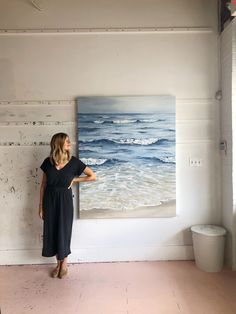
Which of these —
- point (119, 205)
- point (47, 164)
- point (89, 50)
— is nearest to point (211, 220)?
point (119, 205)

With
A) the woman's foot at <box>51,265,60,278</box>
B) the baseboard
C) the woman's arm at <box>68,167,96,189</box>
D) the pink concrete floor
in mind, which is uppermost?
the woman's arm at <box>68,167,96,189</box>

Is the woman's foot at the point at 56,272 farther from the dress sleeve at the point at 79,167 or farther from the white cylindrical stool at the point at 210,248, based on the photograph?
the white cylindrical stool at the point at 210,248

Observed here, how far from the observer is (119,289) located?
8.43 ft

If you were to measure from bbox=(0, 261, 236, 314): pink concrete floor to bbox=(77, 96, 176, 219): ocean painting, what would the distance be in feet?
1.93

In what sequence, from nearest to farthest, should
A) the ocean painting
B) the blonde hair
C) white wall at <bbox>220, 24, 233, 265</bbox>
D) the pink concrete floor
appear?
the pink concrete floor → the blonde hair → white wall at <bbox>220, 24, 233, 265</bbox> → the ocean painting

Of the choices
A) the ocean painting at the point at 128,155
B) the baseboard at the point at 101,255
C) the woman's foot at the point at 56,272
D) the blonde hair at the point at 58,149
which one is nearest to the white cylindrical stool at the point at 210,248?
the baseboard at the point at 101,255

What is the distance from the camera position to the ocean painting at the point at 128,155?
3.11m

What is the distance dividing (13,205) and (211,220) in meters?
2.26

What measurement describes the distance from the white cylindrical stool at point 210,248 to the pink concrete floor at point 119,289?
3.3 inches

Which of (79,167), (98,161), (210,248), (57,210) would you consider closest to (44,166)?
(79,167)

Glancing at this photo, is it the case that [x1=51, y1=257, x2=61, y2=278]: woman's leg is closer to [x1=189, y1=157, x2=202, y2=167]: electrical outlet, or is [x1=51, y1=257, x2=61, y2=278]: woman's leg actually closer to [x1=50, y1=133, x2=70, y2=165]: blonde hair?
[x1=50, y1=133, x2=70, y2=165]: blonde hair

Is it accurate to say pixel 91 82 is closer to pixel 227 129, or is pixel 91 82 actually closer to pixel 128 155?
pixel 128 155

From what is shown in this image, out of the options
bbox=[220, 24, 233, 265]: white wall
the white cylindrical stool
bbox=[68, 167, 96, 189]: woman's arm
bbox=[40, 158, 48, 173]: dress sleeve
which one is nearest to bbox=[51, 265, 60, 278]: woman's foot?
bbox=[68, 167, 96, 189]: woman's arm

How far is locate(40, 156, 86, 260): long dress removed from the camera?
9.30 ft
